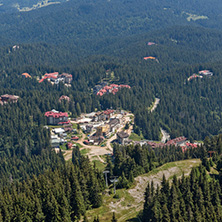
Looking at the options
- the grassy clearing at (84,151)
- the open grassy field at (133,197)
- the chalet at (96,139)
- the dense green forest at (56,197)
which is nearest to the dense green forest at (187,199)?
the open grassy field at (133,197)

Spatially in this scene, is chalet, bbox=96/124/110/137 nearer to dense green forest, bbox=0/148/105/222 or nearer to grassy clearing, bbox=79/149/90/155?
grassy clearing, bbox=79/149/90/155

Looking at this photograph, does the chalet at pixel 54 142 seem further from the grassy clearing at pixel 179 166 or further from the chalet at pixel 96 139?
the grassy clearing at pixel 179 166

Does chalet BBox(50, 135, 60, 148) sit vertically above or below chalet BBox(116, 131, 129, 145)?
above

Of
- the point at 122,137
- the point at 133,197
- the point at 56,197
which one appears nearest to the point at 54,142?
the point at 122,137

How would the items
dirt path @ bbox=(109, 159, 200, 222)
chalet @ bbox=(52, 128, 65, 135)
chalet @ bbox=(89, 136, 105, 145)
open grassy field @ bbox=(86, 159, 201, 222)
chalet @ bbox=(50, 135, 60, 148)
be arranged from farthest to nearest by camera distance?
chalet @ bbox=(52, 128, 65, 135) < chalet @ bbox=(89, 136, 105, 145) < chalet @ bbox=(50, 135, 60, 148) < dirt path @ bbox=(109, 159, 200, 222) < open grassy field @ bbox=(86, 159, 201, 222)

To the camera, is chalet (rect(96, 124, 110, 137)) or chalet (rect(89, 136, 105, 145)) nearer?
chalet (rect(89, 136, 105, 145))

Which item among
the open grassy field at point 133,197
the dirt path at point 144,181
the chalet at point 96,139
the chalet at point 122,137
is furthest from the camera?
the chalet at point 96,139

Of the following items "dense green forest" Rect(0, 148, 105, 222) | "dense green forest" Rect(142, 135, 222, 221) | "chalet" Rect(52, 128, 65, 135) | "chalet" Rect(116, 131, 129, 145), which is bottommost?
"chalet" Rect(116, 131, 129, 145)

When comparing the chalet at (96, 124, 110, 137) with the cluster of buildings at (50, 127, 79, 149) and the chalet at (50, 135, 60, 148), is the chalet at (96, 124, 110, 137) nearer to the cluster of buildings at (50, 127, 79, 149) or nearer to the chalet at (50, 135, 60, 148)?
the cluster of buildings at (50, 127, 79, 149)

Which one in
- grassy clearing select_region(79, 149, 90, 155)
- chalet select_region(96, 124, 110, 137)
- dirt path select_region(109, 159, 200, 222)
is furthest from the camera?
chalet select_region(96, 124, 110, 137)

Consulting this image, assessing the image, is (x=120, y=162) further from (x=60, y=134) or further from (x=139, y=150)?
(x=60, y=134)

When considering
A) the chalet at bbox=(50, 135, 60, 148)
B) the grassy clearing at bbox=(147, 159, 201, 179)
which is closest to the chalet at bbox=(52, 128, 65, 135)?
the chalet at bbox=(50, 135, 60, 148)
